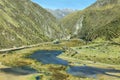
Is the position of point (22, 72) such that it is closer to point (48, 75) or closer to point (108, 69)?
point (48, 75)

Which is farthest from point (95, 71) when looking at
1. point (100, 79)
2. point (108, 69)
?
point (100, 79)

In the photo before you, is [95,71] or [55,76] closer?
[55,76]

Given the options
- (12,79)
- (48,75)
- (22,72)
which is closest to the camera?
(12,79)

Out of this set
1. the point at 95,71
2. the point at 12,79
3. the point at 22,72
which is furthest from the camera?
the point at 95,71

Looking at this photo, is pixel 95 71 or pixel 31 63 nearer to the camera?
pixel 95 71

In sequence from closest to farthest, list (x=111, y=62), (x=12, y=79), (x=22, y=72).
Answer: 1. (x=12, y=79)
2. (x=22, y=72)
3. (x=111, y=62)

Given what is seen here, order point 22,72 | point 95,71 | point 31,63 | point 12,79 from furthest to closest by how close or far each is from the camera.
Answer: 1. point 31,63
2. point 95,71
3. point 22,72
4. point 12,79

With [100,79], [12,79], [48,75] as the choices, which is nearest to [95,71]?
[100,79]

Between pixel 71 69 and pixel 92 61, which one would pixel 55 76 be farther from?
pixel 92 61
